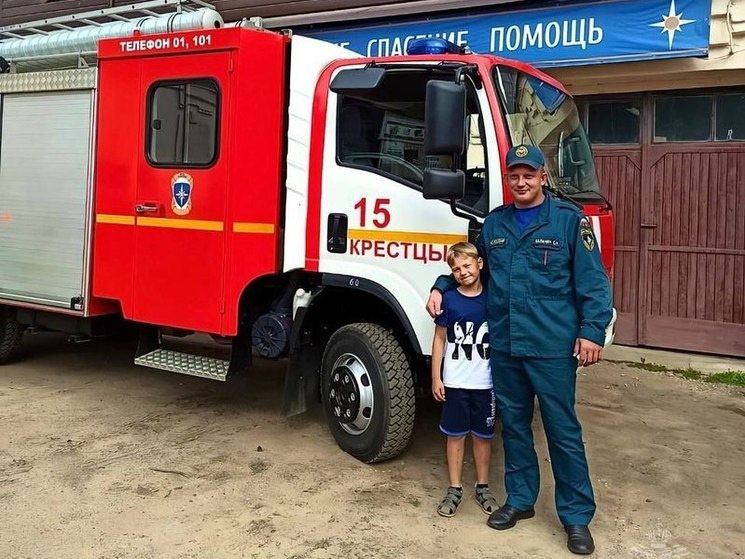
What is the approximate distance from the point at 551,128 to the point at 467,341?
162cm

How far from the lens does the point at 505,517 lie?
3668 millimetres

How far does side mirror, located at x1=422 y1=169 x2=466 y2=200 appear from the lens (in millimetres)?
3793

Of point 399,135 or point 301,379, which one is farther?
point 301,379

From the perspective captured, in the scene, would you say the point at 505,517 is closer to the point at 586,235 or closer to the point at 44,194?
the point at 586,235

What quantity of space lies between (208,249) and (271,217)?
1.70ft

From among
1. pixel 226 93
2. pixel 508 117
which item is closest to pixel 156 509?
pixel 226 93

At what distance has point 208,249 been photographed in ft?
15.9

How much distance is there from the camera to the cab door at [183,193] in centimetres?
479

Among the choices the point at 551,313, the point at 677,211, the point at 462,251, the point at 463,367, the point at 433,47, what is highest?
the point at 433,47

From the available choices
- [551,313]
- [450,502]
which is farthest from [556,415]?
[450,502]

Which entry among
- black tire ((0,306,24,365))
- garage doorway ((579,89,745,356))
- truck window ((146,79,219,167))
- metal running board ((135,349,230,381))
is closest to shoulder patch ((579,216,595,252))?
truck window ((146,79,219,167))

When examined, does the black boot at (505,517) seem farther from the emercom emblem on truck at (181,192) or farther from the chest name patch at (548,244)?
the emercom emblem on truck at (181,192)

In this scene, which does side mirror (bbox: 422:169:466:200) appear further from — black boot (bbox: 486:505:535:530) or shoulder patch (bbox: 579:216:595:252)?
black boot (bbox: 486:505:535:530)

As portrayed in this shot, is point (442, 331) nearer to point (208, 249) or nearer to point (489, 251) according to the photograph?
point (489, 251)
